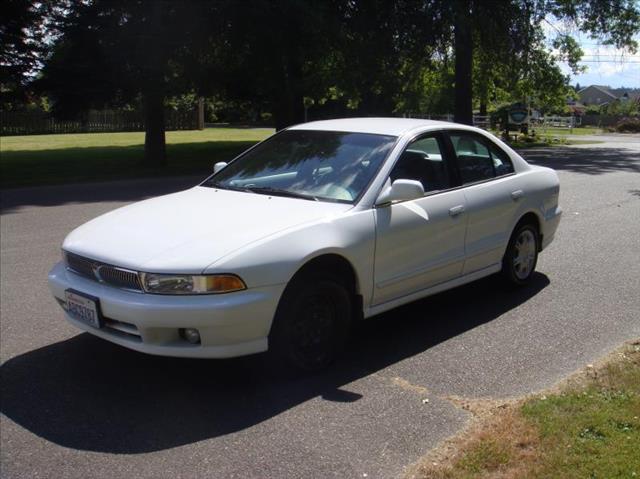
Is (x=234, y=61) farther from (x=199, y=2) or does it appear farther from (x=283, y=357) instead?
(x=283, y=357)

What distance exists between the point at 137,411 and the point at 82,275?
3.27 feet

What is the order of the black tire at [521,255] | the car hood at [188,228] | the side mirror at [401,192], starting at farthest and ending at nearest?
the black tire at [521,255]
the side mirror at [401,192]
the car hood at [188,228]

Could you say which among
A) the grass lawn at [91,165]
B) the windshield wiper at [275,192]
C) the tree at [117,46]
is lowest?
the grass lawn at [91,165]

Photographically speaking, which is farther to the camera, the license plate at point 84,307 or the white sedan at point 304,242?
the license plate at point 84,307

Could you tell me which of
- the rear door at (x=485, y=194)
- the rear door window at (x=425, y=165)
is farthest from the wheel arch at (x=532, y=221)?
the rear door window at (x=425, y=165)

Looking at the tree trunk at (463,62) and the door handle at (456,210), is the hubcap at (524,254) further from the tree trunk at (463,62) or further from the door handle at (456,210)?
the tree trunk at (463,62)

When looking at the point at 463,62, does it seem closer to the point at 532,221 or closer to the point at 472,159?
the point at 532,221

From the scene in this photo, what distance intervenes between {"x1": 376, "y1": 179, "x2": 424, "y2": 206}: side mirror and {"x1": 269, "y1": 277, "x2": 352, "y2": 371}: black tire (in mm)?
717

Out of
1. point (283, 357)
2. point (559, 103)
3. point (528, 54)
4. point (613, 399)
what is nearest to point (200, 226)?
point (283, 357)

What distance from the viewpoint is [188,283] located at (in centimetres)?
399

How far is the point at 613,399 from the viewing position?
396cm

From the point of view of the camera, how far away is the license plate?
4.24 meters

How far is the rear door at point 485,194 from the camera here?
5723 millimetres

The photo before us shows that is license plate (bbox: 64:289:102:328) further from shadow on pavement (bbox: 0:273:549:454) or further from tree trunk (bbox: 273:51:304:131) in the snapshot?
tree trunk (bbox: 273:51:304:131)
